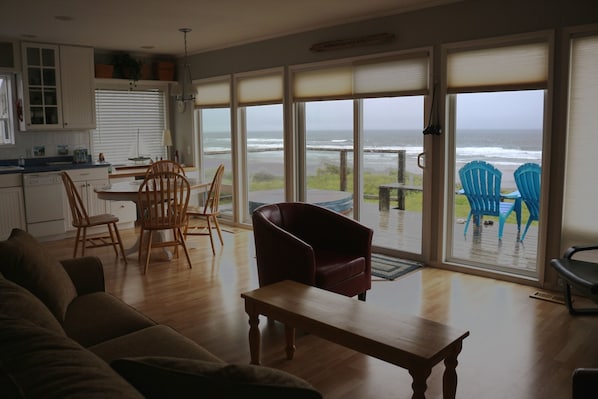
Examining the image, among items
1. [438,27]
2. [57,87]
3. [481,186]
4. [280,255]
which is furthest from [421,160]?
[57,87]

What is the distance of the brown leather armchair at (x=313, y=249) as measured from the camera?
11.3 ft

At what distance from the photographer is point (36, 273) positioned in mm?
2432

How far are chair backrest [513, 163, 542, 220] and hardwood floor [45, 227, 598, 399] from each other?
0.69m

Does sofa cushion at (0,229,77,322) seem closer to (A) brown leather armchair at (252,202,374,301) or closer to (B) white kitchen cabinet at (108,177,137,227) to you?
(A) brown leather armchair at (252,202,374,301)

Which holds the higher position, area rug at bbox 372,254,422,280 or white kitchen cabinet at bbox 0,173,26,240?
white kitchen cabinet at bbox 0,173,26,240

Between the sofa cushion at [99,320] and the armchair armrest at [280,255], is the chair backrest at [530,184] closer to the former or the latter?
the armchair armrest at [280,255]

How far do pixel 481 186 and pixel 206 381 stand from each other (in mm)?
4180

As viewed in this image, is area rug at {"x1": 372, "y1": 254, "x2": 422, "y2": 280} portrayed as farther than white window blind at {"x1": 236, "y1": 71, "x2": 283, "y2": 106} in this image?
No

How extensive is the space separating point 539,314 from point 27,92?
602 centimetres

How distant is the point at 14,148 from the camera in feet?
21.7

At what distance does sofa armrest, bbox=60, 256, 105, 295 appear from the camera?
2932 millimetres

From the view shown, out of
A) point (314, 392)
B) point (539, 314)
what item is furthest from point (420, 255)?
point (314, 392)

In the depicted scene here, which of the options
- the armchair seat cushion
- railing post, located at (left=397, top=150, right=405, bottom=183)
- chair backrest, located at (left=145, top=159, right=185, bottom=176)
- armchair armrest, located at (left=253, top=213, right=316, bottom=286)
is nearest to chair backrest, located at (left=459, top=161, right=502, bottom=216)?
railing post, located at (left=397, top=150, right=405, bottom=183)

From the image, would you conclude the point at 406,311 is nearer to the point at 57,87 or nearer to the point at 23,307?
the point at 23,307
